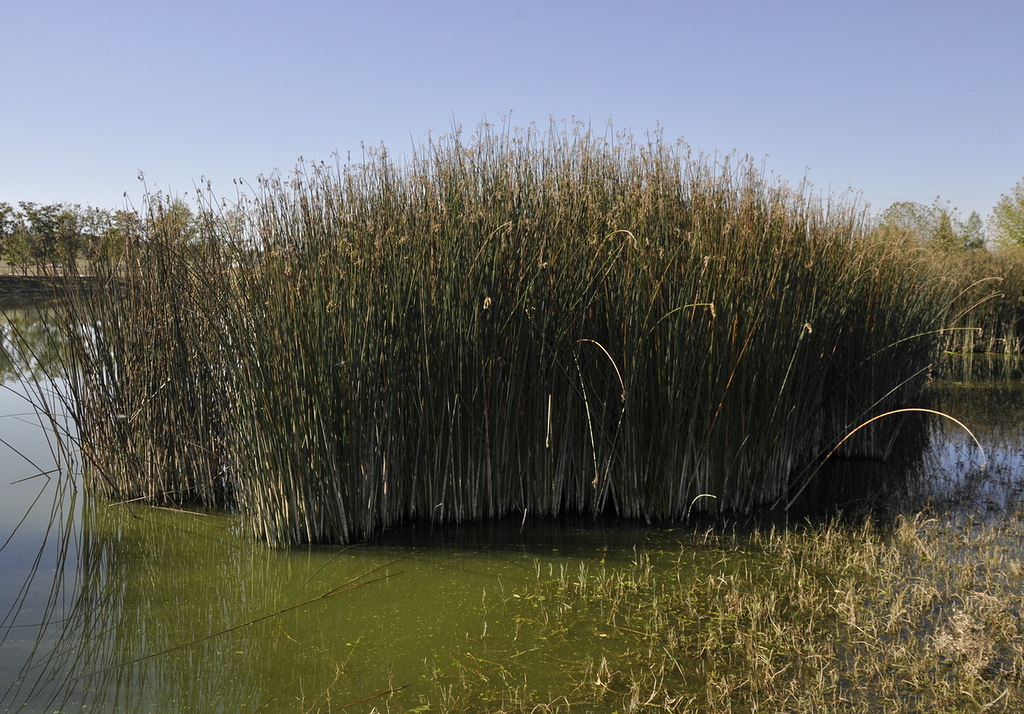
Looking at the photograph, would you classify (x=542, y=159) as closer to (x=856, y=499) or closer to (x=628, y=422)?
(x=628, y=422)

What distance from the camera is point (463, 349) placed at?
445 centimetres

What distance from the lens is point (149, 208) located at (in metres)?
5.32

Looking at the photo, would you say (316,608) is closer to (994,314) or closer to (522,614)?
(522,614)

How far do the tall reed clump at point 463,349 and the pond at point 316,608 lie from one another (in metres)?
0.30

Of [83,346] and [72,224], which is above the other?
[72,224]

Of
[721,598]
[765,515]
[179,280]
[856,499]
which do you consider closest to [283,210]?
[179,280]

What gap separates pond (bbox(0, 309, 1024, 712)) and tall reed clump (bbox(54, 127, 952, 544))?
0.30 meters

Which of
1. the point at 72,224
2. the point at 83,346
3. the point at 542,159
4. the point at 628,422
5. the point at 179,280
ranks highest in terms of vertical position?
the point at 542,159

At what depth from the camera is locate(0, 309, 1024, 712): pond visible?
9.61ft

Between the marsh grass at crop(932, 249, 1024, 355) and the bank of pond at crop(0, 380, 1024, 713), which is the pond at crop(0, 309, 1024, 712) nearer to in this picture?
the bank of pond at crop(0, 380, 1024, 713)

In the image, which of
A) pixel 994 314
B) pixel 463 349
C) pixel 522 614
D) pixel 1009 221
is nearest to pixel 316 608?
pixel 522 614

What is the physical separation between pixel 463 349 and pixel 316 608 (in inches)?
60.8

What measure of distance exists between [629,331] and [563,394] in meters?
0.54

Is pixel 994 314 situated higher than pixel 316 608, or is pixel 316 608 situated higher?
pixel 994 314
